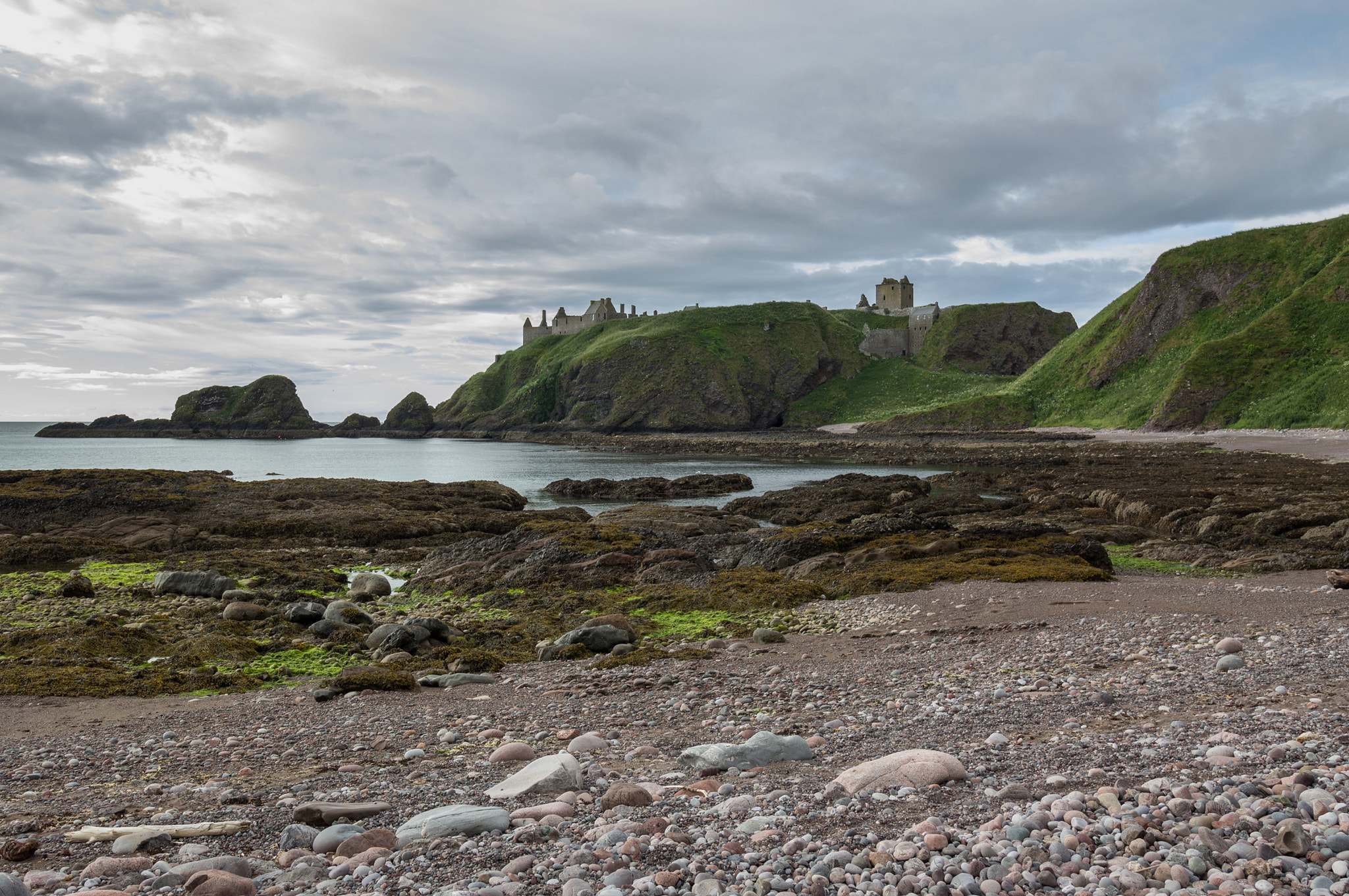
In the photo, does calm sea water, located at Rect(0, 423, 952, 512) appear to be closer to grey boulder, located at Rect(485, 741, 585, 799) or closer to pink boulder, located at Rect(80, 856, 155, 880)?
grey boulder, located at Rect(485, 741, 585, 799)

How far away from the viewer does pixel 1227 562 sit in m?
18.0

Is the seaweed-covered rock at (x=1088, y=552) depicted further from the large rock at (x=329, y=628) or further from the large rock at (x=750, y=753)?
the large rock at (x=329, y=628)

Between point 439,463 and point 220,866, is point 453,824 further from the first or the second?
point 439,463

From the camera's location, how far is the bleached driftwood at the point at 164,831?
5309 millimetres

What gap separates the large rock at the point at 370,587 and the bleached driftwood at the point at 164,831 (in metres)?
14.1

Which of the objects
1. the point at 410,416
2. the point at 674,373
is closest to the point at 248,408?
the point at 410,416

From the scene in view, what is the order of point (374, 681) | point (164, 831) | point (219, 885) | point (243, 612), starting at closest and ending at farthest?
point (219, 885), point (164, 831), point (374, 681), point (243, 612)

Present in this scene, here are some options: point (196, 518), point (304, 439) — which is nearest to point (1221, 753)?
point (196, 518)

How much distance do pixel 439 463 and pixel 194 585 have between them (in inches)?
2609

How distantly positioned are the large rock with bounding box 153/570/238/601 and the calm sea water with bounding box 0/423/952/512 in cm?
2265

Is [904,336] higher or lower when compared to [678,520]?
higher

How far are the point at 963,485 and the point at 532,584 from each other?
3199 centimetres

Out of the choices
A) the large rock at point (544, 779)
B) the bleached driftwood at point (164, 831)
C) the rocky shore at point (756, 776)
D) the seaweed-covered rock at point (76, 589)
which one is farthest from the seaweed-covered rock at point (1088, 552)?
the seaweed-covered rock at point (76, 589)

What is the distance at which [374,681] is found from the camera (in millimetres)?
10961
